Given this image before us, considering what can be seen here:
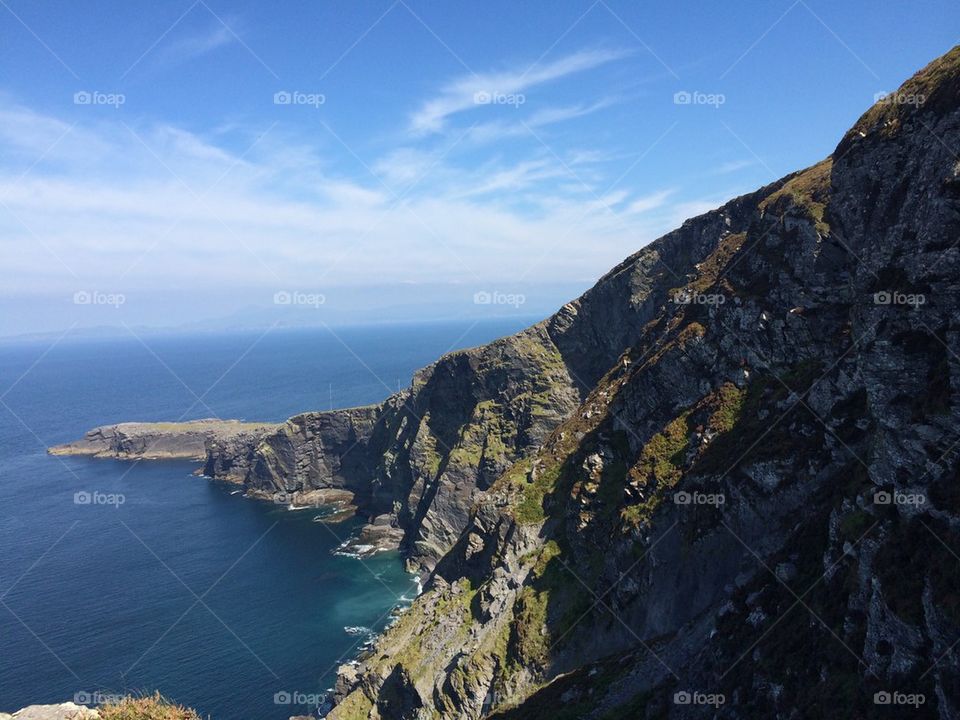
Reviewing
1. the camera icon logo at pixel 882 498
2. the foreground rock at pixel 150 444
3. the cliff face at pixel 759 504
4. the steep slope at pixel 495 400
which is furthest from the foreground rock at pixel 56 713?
the foreground rock at pixel 150 444

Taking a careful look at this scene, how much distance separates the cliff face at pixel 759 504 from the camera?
22438 mm

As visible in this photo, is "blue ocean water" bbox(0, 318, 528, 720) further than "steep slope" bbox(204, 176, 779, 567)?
No

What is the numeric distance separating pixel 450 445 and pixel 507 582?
215 ft

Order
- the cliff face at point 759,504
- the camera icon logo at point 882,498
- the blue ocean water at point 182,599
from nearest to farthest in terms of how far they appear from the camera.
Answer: the cliff face at point 759,504 → the camera icon logo at point 882,498 → the blue ocean water at point 182,599

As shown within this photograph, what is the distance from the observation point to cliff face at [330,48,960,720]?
22.4 metres

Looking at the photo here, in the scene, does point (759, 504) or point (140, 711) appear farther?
point (759, 504)

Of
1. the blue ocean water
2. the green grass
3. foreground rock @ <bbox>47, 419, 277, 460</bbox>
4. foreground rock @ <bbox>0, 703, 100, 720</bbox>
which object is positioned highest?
foreground rock @ <bbox>0, 703, 100, 720</bbox>

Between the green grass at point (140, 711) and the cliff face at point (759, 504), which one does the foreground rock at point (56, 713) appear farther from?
the cliff face at point (759, 504)

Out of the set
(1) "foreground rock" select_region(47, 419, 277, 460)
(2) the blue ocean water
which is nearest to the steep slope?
(2) the blue ocean water

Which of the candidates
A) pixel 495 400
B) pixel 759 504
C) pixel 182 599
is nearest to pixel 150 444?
pixel 182 599

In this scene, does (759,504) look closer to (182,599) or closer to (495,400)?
(495,400)

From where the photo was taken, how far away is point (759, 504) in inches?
1479

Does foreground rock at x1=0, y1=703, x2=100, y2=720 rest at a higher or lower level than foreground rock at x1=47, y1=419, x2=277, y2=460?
higher

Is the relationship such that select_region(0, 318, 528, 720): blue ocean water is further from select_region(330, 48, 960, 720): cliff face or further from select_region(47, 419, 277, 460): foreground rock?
select_region(47, 419, 277, 460): foreground rock
